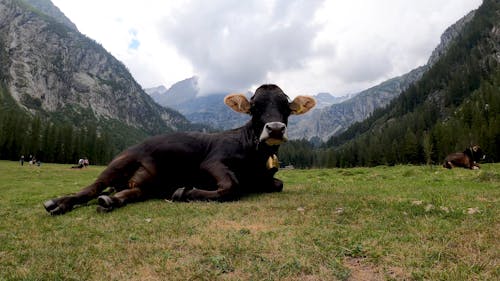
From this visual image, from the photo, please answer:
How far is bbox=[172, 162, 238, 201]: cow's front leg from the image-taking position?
9828mm

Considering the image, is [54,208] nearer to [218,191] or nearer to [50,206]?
[50,206]

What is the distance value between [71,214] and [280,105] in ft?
20.0

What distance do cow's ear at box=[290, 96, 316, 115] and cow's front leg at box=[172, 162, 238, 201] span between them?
8.58 ft

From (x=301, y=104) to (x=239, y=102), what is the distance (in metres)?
1.83

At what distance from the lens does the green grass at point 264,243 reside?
14.4ft

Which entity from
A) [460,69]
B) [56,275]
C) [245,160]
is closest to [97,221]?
[56,275]

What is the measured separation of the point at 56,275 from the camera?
4.45m

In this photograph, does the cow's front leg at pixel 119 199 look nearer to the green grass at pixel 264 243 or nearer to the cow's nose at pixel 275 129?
the green grass at pixel 264 243

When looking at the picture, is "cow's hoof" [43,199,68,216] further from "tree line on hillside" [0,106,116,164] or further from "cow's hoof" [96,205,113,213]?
"tree line on hillside" [0,106,116,164]

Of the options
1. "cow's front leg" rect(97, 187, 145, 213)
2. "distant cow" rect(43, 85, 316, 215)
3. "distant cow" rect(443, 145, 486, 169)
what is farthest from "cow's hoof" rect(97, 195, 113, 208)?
"distant cow" rect(443, 145, 486, 169)

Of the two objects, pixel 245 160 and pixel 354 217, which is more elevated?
pixel 245 160

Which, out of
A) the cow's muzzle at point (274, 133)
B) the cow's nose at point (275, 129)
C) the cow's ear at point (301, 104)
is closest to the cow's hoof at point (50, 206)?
the cow's muzzle at point (274, 133)

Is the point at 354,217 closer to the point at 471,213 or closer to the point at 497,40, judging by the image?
the point at 471,213

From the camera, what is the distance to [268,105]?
10.4m
